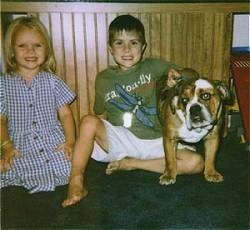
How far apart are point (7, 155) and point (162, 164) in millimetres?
477

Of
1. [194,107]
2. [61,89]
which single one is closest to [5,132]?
[61,89]

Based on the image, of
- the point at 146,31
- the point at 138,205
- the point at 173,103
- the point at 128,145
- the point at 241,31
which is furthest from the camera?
the point at 241,31

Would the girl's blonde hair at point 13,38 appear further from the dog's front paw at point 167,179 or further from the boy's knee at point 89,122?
the dog's front paw at point 167,179

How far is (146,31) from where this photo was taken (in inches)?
52.0

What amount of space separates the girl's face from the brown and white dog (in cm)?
40

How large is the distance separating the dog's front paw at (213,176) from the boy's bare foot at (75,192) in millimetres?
366

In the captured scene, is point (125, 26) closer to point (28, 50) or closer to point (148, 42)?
point (148, 42)

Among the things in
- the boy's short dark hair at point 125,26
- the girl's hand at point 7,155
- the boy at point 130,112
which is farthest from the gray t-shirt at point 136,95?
the girl's hand at point 7,155

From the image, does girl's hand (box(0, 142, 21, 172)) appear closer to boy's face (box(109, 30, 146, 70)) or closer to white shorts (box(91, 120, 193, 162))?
white shorts (box(91, 120, 193, 162))

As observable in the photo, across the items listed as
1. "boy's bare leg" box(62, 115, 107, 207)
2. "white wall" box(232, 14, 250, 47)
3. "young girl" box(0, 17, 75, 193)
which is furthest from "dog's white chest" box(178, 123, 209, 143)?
"white wall" box(232, 14, 250, 47)

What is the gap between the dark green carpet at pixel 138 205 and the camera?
888 mm

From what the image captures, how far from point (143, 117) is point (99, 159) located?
0.67ft

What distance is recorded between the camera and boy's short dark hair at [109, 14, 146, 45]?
46.8 inches

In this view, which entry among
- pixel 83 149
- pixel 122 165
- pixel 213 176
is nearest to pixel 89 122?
pixel 83 149
